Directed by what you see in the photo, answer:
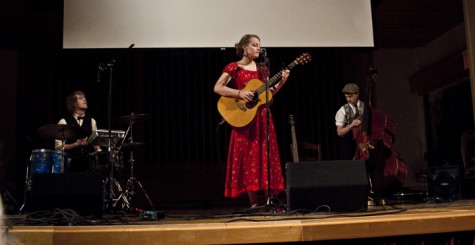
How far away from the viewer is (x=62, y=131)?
401 centimetres

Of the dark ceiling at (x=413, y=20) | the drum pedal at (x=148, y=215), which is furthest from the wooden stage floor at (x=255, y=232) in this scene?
the dark ceiling at (x=413, y=20)

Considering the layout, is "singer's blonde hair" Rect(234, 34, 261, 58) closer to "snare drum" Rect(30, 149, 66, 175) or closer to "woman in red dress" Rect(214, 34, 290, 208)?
"woman in red dress" Rect(214, 34, 290, 208)

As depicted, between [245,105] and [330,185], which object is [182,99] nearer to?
[245,105]

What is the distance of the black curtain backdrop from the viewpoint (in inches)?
237

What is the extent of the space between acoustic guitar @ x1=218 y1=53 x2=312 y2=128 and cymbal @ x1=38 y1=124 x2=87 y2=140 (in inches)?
59.6

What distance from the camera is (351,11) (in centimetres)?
414

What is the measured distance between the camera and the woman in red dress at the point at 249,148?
10.4 feet

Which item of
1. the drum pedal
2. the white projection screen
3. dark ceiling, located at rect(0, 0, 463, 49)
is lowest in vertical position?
the drum pedal

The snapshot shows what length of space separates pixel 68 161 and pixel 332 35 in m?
2.71

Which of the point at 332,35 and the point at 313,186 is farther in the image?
the point at 332,35

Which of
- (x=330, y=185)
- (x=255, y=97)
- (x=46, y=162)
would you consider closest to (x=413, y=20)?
(x=255, y=97)

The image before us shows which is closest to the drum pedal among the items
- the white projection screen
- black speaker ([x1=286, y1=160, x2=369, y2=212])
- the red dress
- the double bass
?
black speaker ([x1=286, y1=160, x2=369, y2=212])

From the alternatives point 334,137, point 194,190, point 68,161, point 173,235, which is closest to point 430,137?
point 334,137

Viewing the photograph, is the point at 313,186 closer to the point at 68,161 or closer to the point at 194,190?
the point at 68,161
